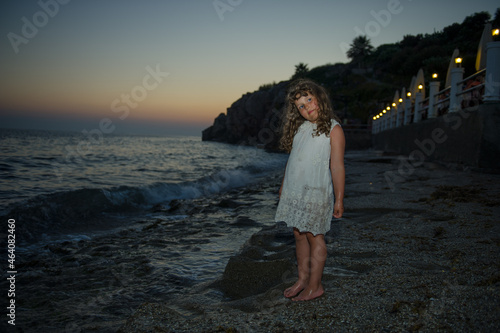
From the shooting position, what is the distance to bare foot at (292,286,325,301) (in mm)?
2100

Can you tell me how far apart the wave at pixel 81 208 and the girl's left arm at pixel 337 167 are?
473 cm

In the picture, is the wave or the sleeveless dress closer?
the sleeveless dress

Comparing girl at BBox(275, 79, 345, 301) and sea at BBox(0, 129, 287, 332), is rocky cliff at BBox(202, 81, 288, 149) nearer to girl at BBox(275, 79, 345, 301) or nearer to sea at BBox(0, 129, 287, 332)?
sea at BBox(0, 129, 287, 332)

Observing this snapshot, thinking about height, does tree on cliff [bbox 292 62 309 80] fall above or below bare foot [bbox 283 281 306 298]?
above

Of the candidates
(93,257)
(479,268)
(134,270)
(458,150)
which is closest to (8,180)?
(93,257)

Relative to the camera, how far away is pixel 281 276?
272cm

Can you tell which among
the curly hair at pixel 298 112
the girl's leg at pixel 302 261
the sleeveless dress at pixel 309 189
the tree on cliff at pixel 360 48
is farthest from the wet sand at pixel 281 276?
the tree on cliff at pixel 360 48

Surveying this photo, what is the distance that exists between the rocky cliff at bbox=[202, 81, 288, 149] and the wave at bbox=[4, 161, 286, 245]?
46507 mm

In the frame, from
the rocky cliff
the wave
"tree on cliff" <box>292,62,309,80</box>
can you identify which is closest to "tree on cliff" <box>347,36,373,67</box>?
"tree on cliff" <box>292,62,309,80</box>

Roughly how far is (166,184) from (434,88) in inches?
385

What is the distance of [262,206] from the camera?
643cm

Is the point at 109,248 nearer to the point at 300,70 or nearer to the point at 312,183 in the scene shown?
the point at 312,183

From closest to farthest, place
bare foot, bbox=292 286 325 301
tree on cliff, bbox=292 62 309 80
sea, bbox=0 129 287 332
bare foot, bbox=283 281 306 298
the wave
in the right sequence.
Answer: bare foot, bbox=292 286 325 301 → bare foot, bbox=283 281 306 298 → sea, bbox=0 129 287 332 → the wave → tree on cliff, bbox=292 62 309 80

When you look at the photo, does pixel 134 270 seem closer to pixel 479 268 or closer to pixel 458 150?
pixel 479 268
